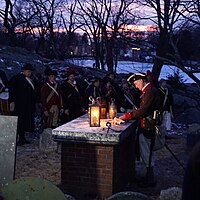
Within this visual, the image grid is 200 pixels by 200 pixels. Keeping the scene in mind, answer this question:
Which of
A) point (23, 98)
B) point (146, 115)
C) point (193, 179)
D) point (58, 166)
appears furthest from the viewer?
point (23, 98)

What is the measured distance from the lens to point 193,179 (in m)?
2.08

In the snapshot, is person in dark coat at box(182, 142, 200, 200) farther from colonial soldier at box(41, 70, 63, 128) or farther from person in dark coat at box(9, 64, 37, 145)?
colonial soldier at box(41, 70, 63, 128)

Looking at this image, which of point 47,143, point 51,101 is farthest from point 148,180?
point 51,101

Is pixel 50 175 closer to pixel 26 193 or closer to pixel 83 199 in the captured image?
pixel 83 199

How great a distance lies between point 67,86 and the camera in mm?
10750

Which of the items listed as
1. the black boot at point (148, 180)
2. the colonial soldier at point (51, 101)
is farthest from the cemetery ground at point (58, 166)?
the colonial soldier at point (51, 101)

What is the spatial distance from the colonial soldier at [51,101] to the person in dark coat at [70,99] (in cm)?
27

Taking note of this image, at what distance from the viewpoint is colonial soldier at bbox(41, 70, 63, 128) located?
1031cm

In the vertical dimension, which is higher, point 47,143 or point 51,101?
point 51,101

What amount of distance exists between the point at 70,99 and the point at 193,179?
8.87 metres

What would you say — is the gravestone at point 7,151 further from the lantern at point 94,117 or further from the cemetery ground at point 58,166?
the cemetery ground at point 58,166

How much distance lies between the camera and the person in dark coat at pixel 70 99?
10.8m

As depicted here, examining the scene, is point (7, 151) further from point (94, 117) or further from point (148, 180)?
point (148, 180)

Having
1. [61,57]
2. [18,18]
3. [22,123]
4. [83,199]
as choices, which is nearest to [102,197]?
[83,199]
